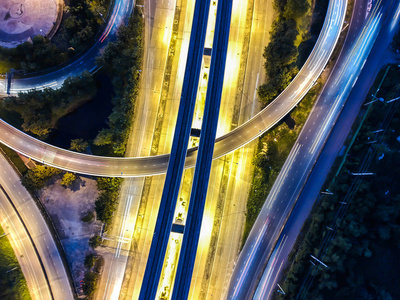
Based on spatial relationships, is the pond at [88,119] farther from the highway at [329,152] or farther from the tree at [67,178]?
the highway at [329,152]

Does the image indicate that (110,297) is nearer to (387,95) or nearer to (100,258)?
(100,258)

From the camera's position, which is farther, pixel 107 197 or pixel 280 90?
pixel 280 90

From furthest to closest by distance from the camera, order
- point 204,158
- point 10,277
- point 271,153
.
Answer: point 271,153, point 10,277, point 204,158

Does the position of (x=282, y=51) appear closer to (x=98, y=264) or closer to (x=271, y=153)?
(x=271, y=153)

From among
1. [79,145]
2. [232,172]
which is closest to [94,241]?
[79,145]

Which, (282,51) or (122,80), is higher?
(282,51)
